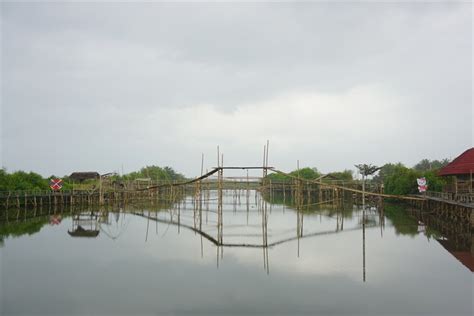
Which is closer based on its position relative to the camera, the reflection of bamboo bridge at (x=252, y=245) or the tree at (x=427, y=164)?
the reflection of bamboo bridge at (x=252, y=245)

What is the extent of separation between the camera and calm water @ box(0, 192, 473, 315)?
743 centimetres

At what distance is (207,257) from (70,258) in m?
4.40

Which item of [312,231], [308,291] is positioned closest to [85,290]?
[308,291]

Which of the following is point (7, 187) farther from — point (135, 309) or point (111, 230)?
point (135, 309)

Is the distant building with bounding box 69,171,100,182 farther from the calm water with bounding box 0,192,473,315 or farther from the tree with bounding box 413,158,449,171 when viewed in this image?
the tree with bounding box 413,158,449,171

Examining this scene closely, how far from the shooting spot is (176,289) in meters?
8.43

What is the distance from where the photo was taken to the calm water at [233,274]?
24.4 ft

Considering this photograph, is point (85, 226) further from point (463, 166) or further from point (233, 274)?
point (463, 166)

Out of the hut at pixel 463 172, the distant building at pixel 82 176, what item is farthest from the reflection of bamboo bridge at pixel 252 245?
the distant building at pixel 82 176

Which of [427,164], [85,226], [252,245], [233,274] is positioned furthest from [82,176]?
[427,164]

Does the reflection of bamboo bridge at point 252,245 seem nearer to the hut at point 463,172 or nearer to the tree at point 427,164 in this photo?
the hut at point 463,172

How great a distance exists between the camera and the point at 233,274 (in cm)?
971

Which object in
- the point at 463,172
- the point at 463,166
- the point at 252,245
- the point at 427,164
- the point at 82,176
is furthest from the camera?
the point at 427,164

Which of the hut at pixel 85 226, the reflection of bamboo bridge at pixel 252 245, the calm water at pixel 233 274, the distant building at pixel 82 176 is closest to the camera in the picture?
the calm water at pixel 233 274
